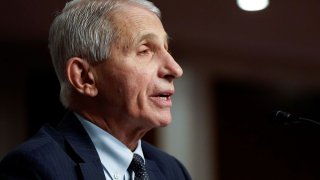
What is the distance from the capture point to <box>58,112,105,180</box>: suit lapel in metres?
1.26

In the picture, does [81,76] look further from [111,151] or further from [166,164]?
[166,164]

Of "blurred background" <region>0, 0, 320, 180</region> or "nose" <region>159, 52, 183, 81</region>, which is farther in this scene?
"blurred background" <region>0, 0, 320, 180</region>

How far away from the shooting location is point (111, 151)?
133 cm

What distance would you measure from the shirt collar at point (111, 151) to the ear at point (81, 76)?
71 millimetres

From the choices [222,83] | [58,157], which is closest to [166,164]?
[58,157]

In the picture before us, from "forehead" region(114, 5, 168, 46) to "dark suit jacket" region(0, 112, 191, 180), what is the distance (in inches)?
7.6

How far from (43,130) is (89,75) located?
0.45 ft

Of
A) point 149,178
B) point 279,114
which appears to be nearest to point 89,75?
point 149,178

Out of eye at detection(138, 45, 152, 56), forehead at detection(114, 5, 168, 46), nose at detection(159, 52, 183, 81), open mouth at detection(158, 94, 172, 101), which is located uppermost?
forehead at detection(114, 5, 168, 46)

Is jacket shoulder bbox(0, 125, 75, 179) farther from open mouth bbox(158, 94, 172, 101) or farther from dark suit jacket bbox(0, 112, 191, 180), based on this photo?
open mouth bbox(158, 94, 172, 101)

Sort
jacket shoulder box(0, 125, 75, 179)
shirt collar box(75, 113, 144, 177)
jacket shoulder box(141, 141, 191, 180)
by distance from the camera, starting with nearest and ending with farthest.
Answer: jacket shoulder box(0, 125, 75, 179)
shirt collar box(75, 113, 144, 177)
jacket shoulder box(141, 141, 191, 180)

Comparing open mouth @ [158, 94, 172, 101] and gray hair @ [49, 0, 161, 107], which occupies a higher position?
gray hair @ [49, 0, 161, 107]

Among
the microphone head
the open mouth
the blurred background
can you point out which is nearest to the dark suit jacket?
the open mouth

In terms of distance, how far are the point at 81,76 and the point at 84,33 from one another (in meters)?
0.08
